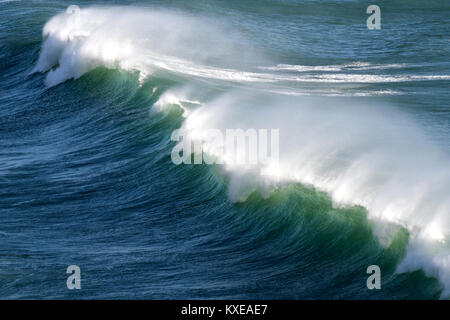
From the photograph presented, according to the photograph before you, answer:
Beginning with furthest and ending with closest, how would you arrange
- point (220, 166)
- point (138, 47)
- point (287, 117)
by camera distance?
point (138, 47)
point (287, 117)
point (220, 166)

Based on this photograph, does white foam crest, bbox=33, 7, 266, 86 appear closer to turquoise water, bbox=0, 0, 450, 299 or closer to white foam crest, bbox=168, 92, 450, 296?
turquoise water, bbox=0, 0, 450, 299

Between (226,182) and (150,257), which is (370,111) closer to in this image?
(226,182)

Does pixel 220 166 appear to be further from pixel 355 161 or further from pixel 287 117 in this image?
pixel 355 161

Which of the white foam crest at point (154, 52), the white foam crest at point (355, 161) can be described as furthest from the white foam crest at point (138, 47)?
the white foam crest at point (355, 161)

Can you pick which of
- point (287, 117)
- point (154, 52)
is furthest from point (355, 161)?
point (154, 52)

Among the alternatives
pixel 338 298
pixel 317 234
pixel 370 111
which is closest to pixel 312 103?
pixel 370 111
